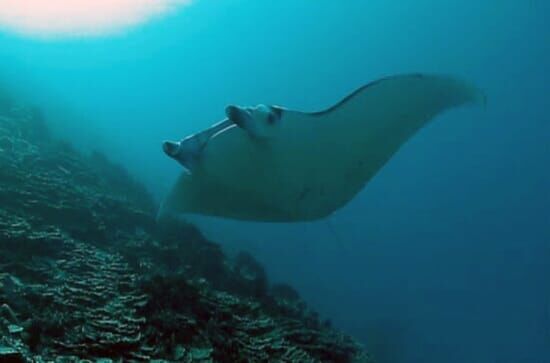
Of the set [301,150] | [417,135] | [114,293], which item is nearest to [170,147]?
[301,150]

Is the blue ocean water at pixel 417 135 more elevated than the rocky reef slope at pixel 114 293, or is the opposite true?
the blue ocean water at pixel 417 135

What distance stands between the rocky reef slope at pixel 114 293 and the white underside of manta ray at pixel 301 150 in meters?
1.20

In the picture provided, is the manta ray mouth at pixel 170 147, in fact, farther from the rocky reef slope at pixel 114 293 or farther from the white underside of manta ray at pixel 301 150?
the rocky reef slope at pixel 114 293

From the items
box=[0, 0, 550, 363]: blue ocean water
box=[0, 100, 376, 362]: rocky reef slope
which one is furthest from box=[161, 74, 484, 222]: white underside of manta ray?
box=[0, 0, 550, 363]: blue ocean water

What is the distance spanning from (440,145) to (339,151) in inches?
2328

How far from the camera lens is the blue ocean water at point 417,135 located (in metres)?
37.0

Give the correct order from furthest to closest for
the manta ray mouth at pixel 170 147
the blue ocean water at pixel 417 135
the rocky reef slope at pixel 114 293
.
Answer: the blue ocean water at pixel 417 135
the manta ray mouth at pixel 170 147
the rocky reef slope at pixel 114 293

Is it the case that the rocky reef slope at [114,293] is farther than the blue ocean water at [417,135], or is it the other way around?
the blue ocean water at [417,135]

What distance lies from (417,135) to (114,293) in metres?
55.3

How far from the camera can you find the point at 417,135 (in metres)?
56.1

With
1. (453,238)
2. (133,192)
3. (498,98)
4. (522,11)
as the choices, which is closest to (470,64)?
(498,98)

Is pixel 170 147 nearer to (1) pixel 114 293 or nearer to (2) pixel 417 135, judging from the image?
(1) pixel 114 293

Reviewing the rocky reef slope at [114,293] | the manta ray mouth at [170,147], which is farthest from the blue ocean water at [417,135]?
the manta ray mouth at [170,147]

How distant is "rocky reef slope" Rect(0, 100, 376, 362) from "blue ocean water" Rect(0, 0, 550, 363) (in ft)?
72.8
